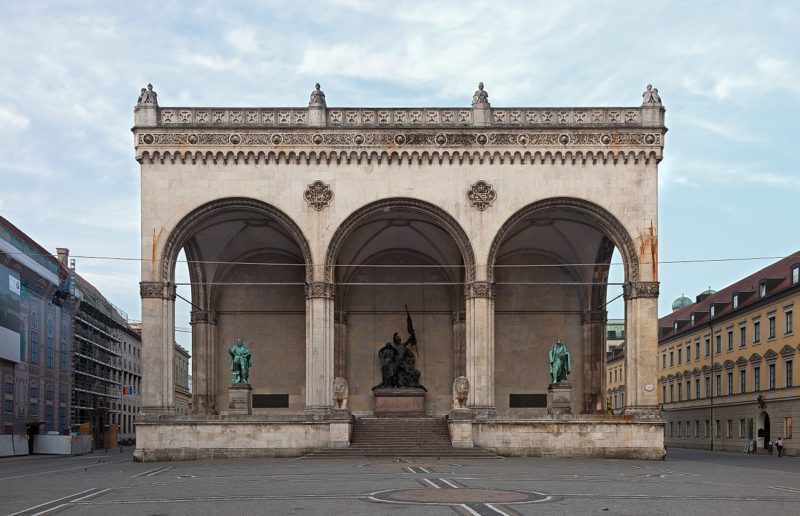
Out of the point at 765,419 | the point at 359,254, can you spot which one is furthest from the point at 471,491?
the point at 765,419

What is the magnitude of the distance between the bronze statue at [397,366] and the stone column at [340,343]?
1.76 meters

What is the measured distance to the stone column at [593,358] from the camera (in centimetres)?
4622

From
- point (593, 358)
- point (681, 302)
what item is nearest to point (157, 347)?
point (593, 358)

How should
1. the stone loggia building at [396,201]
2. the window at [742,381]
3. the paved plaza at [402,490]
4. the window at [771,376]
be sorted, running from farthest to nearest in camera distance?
the window at [742,381] < the window at [771,376] < the stone loggia building at [396,201] < the paved plaza at [402,490]

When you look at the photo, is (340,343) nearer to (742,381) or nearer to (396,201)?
(396,201)

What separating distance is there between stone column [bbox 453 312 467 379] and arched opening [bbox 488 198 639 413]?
1645 millimetres

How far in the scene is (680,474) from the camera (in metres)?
27.4

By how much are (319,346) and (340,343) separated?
7.96m

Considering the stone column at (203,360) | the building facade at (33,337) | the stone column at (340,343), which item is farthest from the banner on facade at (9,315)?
the stone column at (340,343)

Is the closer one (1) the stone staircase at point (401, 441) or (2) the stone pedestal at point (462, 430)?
(1) the stone staircase at point (401, 441)

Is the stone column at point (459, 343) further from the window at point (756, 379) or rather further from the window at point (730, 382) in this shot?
the window at point (730, 382)

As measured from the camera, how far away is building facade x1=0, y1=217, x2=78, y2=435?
49750 millimetres

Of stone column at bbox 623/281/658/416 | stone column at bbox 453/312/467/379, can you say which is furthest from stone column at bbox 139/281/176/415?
stone column at bbox 623/281/658/416

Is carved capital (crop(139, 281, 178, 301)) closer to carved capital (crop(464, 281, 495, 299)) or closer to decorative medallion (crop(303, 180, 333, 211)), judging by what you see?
decorative medallion (crop(303, 180, 333, 211))
